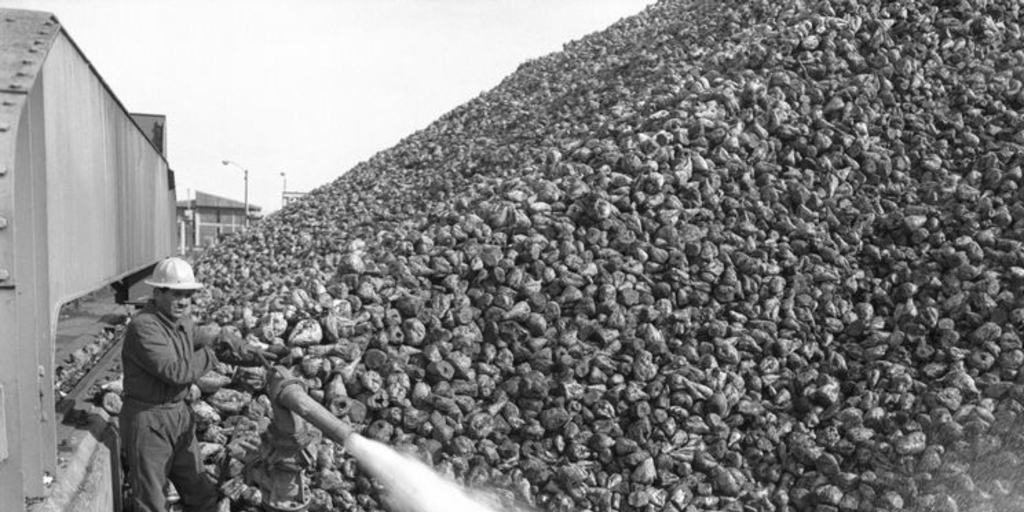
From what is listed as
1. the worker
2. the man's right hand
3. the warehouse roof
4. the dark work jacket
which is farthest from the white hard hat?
the warehouse roof

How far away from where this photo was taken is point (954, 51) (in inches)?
388

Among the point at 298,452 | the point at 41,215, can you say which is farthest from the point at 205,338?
the point at 41,215

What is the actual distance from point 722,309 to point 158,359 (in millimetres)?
4264

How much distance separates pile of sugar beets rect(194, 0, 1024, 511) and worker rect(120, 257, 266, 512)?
690mm

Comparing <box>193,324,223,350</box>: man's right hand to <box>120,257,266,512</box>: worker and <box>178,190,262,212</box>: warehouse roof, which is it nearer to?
<box>120,257,266,512</box>: worker

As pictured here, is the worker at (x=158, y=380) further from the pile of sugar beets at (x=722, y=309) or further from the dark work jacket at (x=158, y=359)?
the pile of sugar beets at (x=722, y=309)

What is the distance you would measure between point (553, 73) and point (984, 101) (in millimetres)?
9714

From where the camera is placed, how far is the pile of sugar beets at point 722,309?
6.00 m

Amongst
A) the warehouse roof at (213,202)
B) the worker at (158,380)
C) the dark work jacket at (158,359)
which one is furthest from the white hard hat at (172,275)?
the warehouse roof at (213,202)

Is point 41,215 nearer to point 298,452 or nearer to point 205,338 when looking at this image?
point 205,338

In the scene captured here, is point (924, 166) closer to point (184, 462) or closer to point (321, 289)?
point (321, 289)

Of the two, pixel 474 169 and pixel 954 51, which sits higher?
pixel 954 51

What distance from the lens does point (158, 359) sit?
4.79 meters

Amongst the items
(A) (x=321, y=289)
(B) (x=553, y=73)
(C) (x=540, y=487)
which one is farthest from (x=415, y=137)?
(C) (x=540, y=487)
